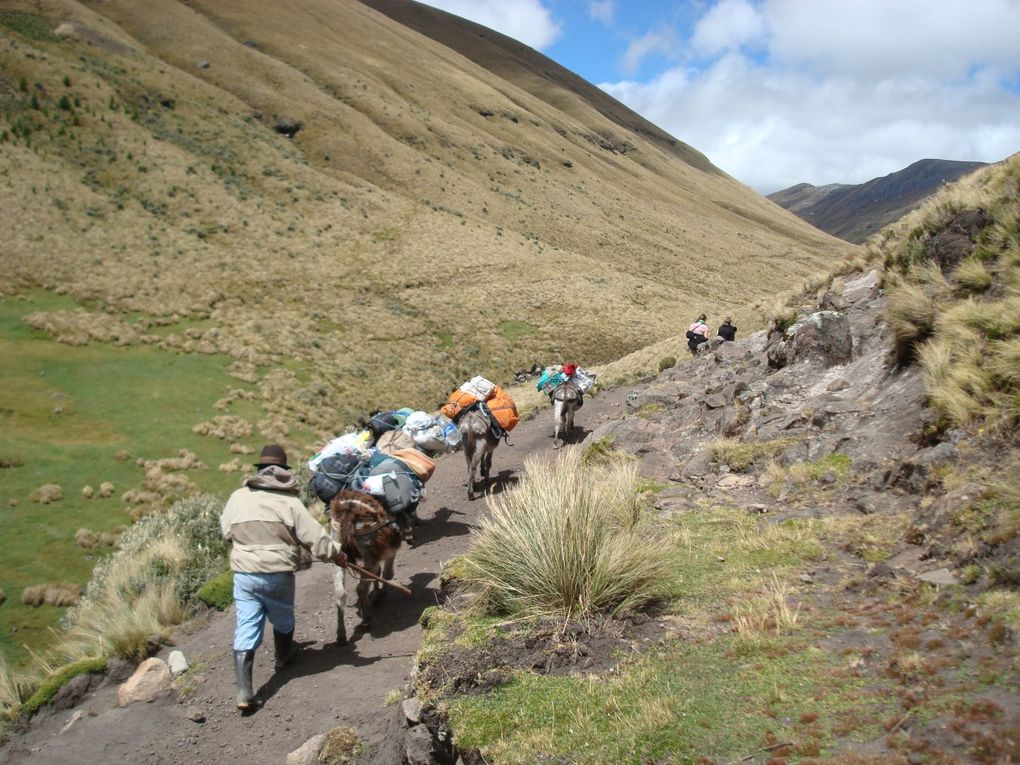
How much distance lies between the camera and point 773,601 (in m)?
4.83

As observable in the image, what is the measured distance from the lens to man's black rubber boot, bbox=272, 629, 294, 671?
691 centimetres

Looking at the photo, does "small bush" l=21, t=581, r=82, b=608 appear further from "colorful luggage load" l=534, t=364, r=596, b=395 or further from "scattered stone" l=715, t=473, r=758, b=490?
"scattered stone" l=715, t=473, r=758, b=490

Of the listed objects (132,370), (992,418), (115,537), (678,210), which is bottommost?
(115,537)

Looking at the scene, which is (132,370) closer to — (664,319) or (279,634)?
(279,634)

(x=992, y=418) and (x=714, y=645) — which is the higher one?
(x=992, y=418)

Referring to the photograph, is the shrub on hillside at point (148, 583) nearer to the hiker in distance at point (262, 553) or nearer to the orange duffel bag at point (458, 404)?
the hiker in distance at point (262, 553)

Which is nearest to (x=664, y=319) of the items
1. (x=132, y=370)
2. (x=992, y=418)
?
(x=132, y=370)

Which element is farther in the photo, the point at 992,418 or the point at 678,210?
the point at 678,210

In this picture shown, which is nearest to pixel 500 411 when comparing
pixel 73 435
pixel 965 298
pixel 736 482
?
pixel 736 482

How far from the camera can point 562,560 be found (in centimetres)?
531

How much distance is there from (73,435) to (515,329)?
2531 cm

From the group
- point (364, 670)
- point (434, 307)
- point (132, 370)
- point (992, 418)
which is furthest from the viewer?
point (434, 307)

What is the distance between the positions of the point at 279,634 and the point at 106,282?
29.5 metres

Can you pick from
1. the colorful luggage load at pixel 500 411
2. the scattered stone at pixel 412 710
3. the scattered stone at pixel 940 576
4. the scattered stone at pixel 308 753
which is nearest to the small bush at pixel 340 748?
the scattered stone at pixel 308 753
